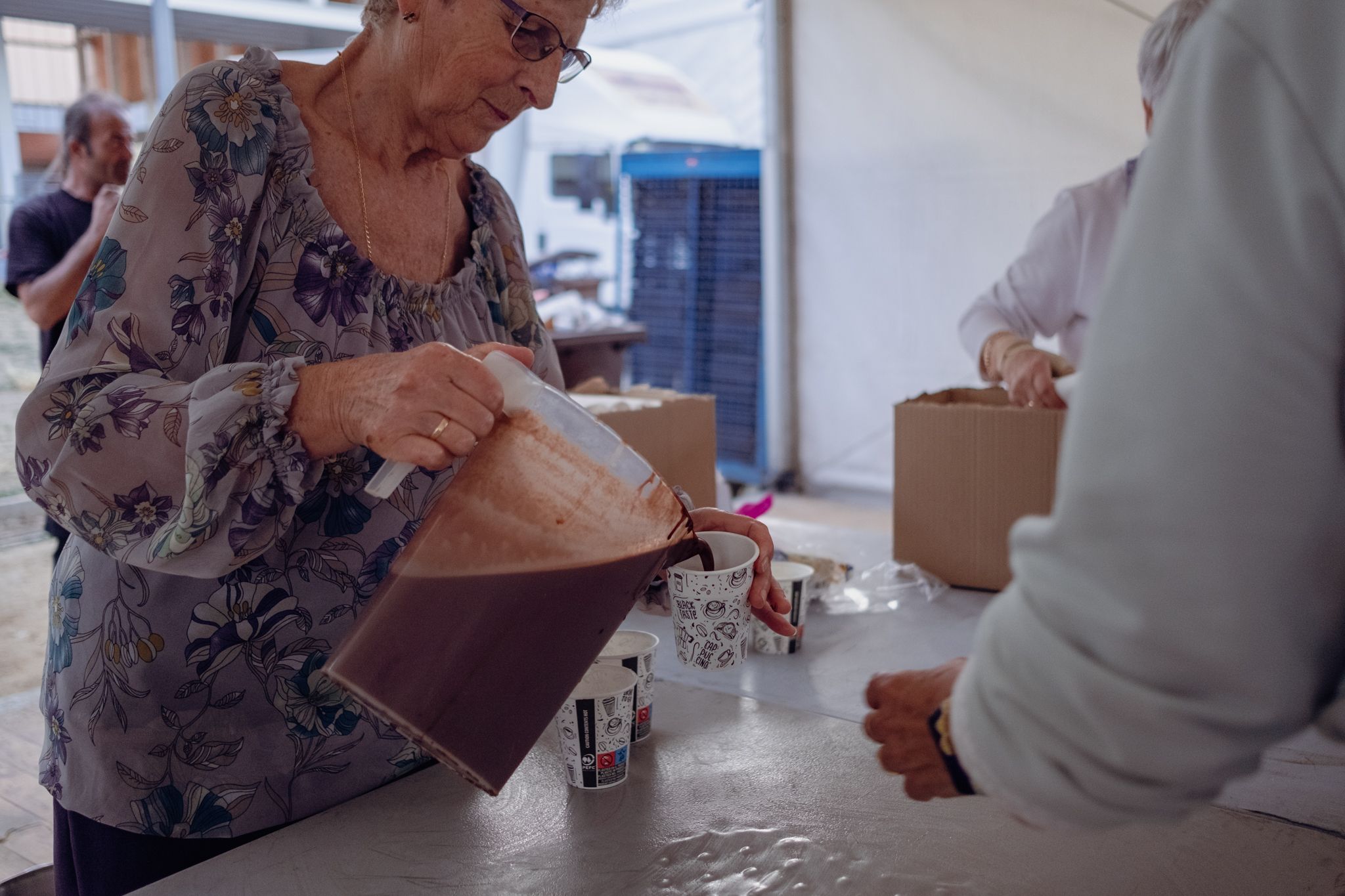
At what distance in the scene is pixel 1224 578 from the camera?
0.48m

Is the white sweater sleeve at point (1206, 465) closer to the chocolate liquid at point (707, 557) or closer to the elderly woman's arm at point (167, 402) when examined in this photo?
the chocolate liquid at point (707, 557)

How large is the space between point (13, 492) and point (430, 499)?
3.83 meters

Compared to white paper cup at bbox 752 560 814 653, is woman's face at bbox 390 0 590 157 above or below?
above

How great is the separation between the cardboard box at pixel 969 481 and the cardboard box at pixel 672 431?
325 mm

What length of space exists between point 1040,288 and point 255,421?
1574mm

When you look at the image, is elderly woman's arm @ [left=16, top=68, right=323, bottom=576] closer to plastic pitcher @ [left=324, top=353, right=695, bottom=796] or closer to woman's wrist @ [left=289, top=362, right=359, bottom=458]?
woman's wrist @ [left=289, top=362, right=359, bottom=458]

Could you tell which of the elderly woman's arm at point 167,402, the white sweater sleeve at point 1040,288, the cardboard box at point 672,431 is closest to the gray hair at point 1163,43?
the white sweater sleeve at point 1040,288

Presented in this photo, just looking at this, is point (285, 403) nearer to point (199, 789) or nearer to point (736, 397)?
point (199, 789)

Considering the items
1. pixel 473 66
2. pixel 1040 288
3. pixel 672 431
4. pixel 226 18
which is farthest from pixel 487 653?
pixel 226 18

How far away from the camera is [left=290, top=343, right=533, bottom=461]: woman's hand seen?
759mm

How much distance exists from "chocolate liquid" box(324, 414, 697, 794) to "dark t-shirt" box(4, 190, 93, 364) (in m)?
2.38

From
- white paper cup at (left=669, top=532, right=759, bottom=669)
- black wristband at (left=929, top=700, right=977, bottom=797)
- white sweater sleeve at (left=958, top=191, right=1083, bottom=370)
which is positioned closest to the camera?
black wristband at (left=929, top=700, right=977, bottom=797)

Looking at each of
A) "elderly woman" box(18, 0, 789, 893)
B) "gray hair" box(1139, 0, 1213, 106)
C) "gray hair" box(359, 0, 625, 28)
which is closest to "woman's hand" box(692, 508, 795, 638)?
"elderly woman" box(18, 0, 789, 893)

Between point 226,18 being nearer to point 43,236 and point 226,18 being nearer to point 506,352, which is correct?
point 43,236
